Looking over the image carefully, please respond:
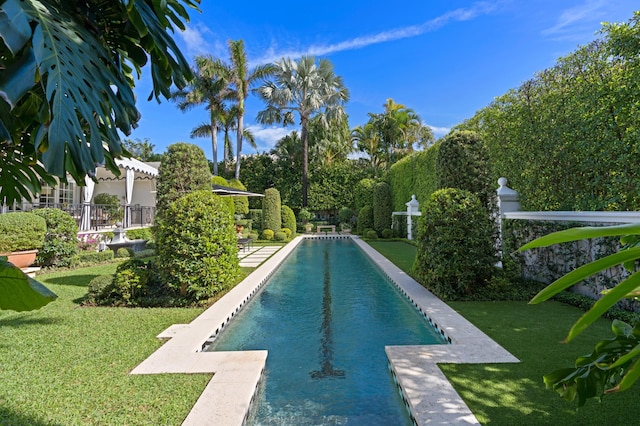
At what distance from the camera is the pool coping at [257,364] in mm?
2598

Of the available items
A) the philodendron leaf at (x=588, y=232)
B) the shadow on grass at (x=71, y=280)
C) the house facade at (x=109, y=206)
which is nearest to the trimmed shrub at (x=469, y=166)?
the philodendron leaf at (x=588, y=232)

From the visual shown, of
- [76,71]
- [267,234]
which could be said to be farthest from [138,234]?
[76,71]

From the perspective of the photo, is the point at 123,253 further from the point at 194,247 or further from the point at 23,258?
the point at 194,247

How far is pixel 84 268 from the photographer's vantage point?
31.4 ft

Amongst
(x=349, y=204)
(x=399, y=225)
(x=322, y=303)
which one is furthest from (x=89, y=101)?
(x=349, y=204)

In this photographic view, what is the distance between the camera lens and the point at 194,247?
582 cm

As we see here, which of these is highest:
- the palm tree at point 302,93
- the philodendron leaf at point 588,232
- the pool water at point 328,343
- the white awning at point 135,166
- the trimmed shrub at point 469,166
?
the palm tree at point 302,93

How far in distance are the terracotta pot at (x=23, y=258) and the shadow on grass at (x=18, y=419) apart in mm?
7533

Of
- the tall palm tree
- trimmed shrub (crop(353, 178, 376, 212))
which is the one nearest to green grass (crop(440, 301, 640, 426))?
trimmed shrub (crop(353, 178, 376, 212))

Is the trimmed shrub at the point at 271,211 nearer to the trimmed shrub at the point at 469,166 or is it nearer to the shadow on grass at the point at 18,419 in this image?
the trimmed shrub at the point at 469,166

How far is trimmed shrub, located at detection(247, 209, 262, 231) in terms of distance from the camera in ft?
75.5

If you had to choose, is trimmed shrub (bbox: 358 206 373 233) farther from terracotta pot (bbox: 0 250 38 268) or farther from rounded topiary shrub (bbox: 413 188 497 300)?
terracotta pot (bbox: 0 250 38 268)

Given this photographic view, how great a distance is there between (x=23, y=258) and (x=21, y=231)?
0.70 meters

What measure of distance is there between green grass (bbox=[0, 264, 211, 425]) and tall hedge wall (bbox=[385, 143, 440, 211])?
10.9 meters
